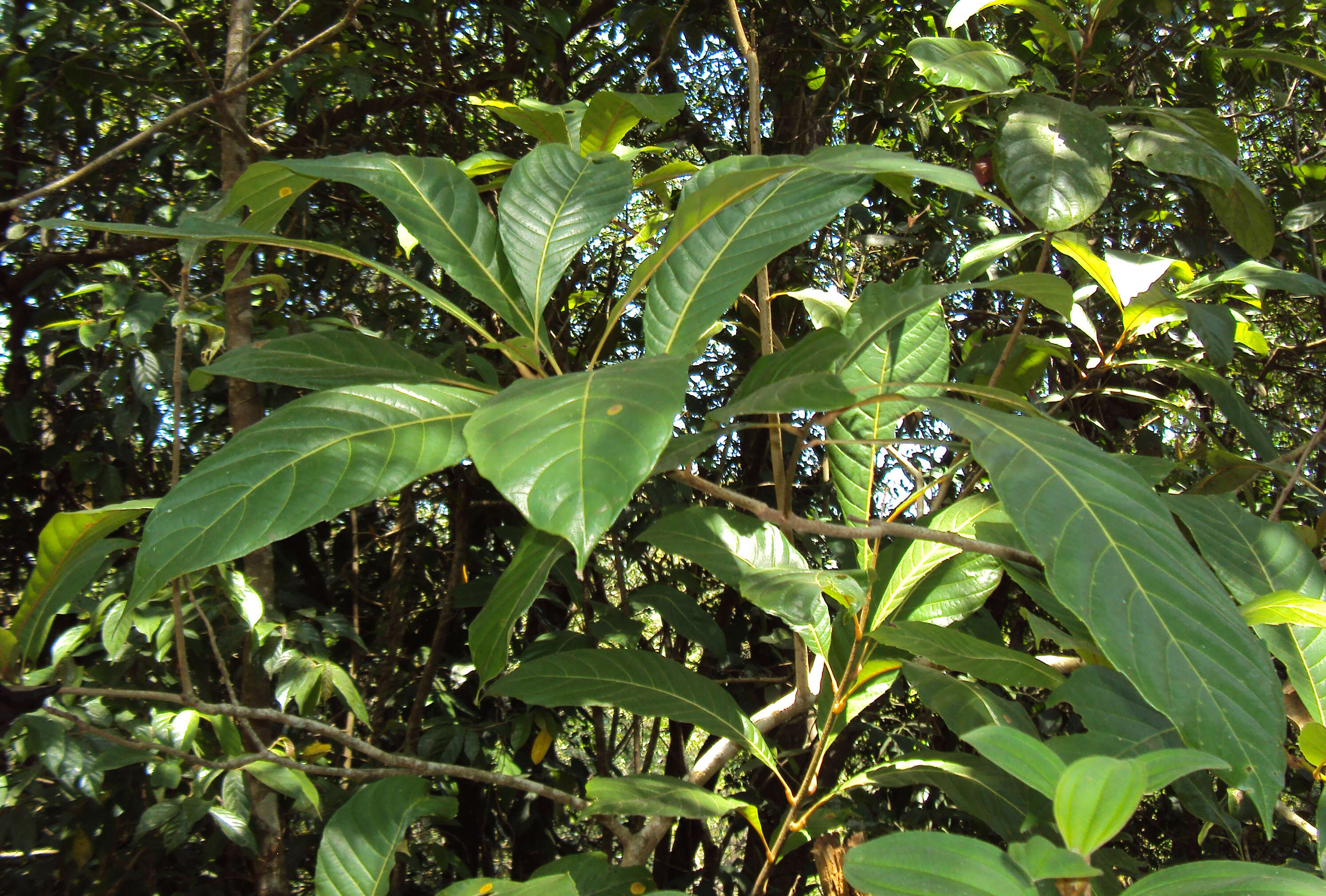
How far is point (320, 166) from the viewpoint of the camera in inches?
25.7

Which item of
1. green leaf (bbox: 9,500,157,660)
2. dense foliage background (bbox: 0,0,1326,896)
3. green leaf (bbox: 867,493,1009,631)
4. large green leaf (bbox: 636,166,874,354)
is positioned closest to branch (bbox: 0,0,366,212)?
dense foliage background (bbox: 0,0,1326,896)

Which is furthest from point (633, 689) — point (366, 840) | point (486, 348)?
point (486, 348)

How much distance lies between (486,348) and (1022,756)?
4.17 ft

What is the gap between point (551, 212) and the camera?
73cm

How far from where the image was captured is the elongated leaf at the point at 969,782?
78cm

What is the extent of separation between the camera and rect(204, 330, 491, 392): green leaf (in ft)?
2.12

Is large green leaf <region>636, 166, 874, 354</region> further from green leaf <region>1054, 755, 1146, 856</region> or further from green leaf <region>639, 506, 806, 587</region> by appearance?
green leaf <region>1054, 755, 1146, 856</region>

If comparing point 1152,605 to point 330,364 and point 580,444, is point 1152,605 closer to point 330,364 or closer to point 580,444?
point 580,444

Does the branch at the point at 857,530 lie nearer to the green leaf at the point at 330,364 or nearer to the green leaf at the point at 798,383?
the green leaf at the point at 798,383

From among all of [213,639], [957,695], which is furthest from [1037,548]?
[213,639]

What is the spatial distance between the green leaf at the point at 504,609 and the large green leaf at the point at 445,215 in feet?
0.62

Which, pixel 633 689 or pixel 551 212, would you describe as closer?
pixel 551 212

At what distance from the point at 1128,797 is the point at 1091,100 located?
2025mm

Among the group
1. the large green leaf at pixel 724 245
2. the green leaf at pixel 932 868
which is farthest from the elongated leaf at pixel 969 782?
the large green leaf at pixel 724 245
